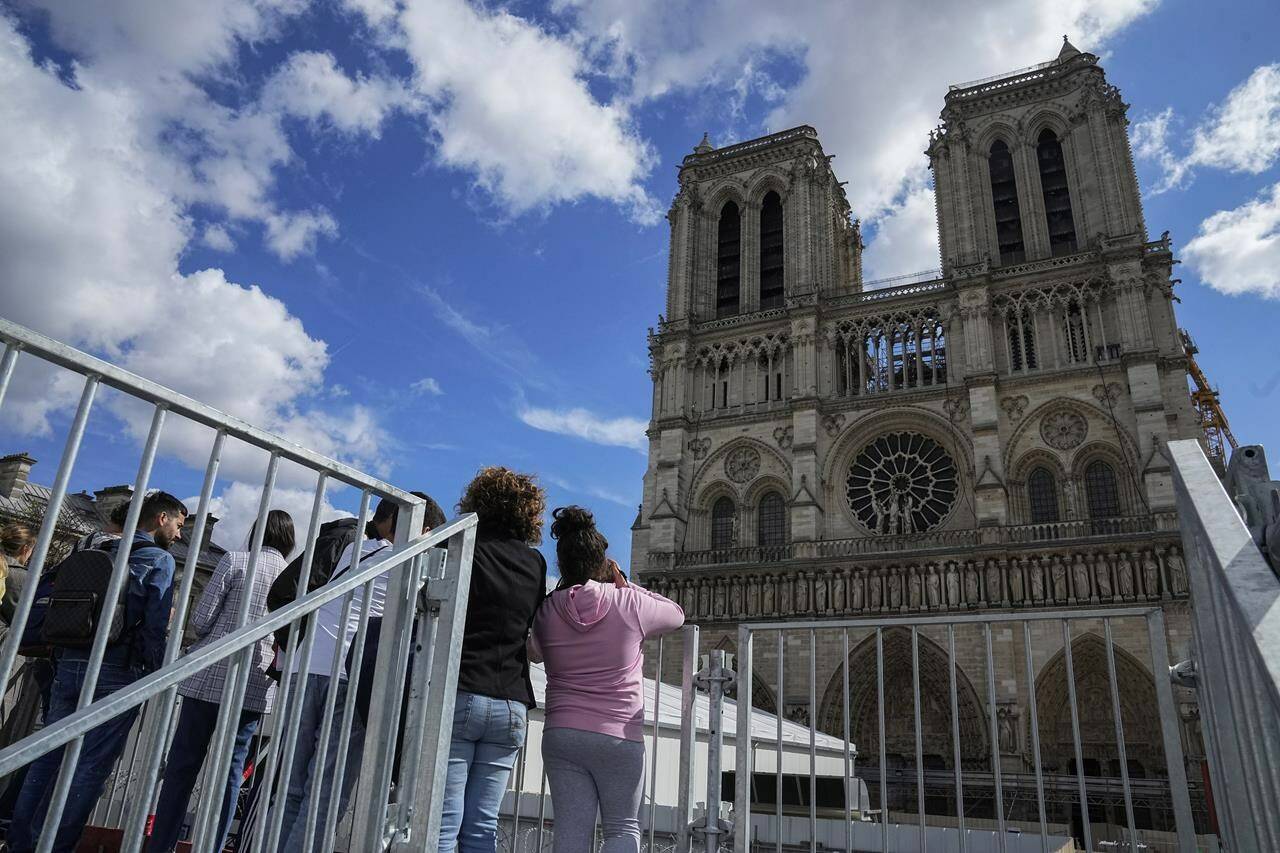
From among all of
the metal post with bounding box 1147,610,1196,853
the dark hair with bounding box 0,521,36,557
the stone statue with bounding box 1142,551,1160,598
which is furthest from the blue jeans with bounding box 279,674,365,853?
the stone statue with bounding box 1142,551,1160,598

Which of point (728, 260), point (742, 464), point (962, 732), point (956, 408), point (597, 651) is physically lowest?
point (597, 651)

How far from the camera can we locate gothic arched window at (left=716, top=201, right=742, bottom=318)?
28.8 meters

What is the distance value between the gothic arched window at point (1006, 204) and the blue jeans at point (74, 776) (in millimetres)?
25550

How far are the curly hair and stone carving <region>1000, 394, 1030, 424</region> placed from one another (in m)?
21.4

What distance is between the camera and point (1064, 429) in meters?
22.0

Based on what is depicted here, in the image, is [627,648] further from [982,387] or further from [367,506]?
[982,387]

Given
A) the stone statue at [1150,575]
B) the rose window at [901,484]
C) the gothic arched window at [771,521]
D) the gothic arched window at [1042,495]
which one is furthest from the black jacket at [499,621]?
the gothic arched window at [771,521]

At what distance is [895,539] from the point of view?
72.6 feet

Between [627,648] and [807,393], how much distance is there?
72.2 ft

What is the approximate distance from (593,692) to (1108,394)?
21.9 meters

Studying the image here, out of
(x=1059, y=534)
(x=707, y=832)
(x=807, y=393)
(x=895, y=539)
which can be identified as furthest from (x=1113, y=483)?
(x=707, y=832)

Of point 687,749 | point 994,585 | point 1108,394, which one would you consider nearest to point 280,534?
point 687,749

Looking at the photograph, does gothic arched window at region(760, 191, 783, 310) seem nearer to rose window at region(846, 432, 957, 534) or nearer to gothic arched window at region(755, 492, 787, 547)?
rose window at region(846, 432, 957, 534)

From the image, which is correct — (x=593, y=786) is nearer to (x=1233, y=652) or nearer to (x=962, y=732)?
(x=1233, y=652)
